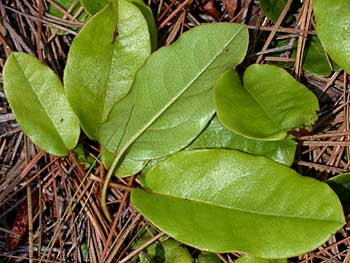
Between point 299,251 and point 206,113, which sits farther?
point 206,113

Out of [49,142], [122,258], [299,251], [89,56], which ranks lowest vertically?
[122,258]

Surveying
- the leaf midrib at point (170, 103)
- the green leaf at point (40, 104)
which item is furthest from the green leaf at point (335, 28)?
the green leaf at point (40, 104)

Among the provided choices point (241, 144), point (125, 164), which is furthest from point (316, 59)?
point (125, 164)

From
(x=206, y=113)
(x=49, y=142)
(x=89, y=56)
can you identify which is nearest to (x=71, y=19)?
(x=89, y=56)

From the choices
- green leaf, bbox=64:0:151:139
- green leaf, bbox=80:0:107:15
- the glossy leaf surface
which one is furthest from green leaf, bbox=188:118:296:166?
green leaf, bbox=80:0:107:15

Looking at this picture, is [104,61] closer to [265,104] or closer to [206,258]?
[265,104]

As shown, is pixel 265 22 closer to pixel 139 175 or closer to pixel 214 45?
pixel 214 45

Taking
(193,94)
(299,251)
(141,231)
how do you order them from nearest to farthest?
1. (299,251)
2. (193,94)
3. (141,231)
